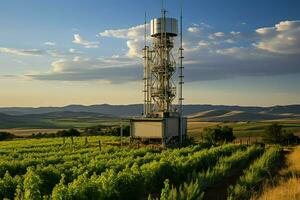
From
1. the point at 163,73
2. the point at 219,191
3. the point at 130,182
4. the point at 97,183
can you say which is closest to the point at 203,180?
the point at 219,191

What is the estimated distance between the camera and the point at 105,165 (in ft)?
78.7

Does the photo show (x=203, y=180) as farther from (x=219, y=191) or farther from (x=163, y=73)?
(x=163, y=73)

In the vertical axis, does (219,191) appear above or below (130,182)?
below

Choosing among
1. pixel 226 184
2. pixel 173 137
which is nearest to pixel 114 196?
pixel 226 184

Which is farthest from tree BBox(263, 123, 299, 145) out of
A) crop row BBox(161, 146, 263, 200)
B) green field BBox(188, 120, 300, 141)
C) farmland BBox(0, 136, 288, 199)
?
farmland BBox(0, 136, 288, 199)

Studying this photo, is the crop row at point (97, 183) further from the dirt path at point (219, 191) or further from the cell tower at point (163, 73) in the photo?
the cell tower at point (163, 73)

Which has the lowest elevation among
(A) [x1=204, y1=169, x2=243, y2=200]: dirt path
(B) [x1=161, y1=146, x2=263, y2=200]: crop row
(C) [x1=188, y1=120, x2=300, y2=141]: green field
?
(C) [x1=188, y1=120, x2=300, y2=141]: green field

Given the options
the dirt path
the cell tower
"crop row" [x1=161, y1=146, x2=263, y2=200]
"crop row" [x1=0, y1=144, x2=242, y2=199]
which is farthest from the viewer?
the cell tower

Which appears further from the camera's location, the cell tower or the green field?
the green field

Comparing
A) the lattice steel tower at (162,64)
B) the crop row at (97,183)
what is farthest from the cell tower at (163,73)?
the crop row at (97,183)

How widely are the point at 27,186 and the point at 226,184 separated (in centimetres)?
1065

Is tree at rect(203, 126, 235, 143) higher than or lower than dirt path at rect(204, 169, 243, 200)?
lower

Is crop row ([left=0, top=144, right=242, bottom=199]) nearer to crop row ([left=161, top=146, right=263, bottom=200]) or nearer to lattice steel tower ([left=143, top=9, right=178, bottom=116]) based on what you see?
crop row ([left=161, top=146, right=263, bottom=200])

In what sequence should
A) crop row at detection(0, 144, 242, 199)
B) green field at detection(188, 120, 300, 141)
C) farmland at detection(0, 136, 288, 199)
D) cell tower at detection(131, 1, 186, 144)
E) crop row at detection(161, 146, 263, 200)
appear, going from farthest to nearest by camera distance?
1. green field at detection(188, 120, 300, 141)
2. cell tower at detection(131, 1, 186, 144)
3. crop row at detection(161, 146, 263, 200)
4. farmland at detection(0, 136, 288, 199)
5. crop row at detection(0, 144, 242, 199)
